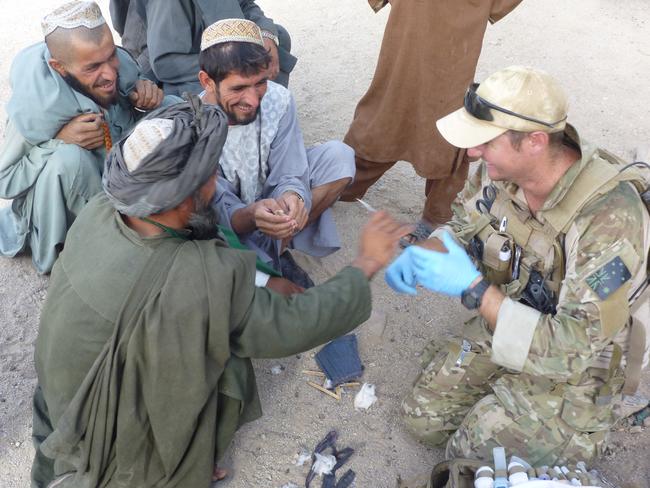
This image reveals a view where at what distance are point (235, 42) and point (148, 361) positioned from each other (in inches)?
73.7

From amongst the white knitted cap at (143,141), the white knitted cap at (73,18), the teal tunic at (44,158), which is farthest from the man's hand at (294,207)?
the white knitted cap at (73,18)

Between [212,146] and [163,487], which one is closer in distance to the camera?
[212,146]

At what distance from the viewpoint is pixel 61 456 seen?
2.53 meters

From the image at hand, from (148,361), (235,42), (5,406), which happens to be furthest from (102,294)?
(235,42)

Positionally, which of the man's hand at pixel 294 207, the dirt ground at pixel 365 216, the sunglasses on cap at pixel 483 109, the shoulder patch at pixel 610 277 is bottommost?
the dirt ground at pixel 365 216

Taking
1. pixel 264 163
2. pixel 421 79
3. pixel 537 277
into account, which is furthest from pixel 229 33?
pixel 537 277

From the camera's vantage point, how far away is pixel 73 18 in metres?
3.47

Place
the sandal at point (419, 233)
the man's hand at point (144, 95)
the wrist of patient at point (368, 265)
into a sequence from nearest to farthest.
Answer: the wrist of patient at point (368, 265), the sandal at point (419, 233), the man's hand at point (144, 95)

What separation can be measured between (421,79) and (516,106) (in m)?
1.82

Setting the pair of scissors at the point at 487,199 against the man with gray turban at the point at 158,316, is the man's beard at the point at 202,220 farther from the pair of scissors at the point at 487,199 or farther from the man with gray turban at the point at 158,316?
the pair of scissors at the point at 487,199

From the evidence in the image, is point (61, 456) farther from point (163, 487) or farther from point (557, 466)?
point (557, 466)

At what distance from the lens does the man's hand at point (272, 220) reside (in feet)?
11.0

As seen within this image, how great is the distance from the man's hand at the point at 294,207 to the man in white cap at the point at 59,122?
112 centimetres

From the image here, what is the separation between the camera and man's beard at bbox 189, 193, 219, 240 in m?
2.38
